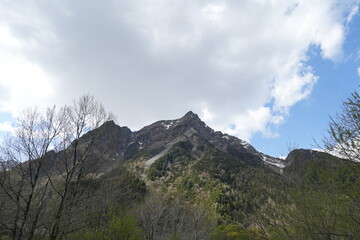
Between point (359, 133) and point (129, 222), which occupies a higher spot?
point (359, 133)

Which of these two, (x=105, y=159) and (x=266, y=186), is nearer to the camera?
(x=105, y=159)

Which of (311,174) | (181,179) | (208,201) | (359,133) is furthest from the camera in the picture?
(181,179)

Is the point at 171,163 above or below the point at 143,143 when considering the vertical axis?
below

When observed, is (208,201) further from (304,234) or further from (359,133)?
(359,133)

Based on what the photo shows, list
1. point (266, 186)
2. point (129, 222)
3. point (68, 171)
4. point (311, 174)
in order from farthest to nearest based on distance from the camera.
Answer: point (129, 222) < point (266, 186) < point (311, 174) < point (68, 171)

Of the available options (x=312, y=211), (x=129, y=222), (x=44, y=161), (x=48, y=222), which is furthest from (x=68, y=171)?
(x=312, y=211)

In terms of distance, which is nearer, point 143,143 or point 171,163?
point 171,163

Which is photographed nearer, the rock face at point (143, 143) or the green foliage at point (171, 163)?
the rock face at point (143, 143)

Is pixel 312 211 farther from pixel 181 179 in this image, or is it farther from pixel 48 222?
A: pixel 181 179

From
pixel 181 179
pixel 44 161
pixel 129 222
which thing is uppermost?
pixel 181 179

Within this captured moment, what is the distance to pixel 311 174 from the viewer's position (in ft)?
33.4

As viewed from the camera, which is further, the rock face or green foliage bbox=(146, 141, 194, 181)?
green foliage bbox=(146, 141, 194, 181)

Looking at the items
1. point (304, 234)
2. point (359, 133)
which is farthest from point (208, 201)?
point (359, 133)

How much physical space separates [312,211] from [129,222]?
12.7 meters
